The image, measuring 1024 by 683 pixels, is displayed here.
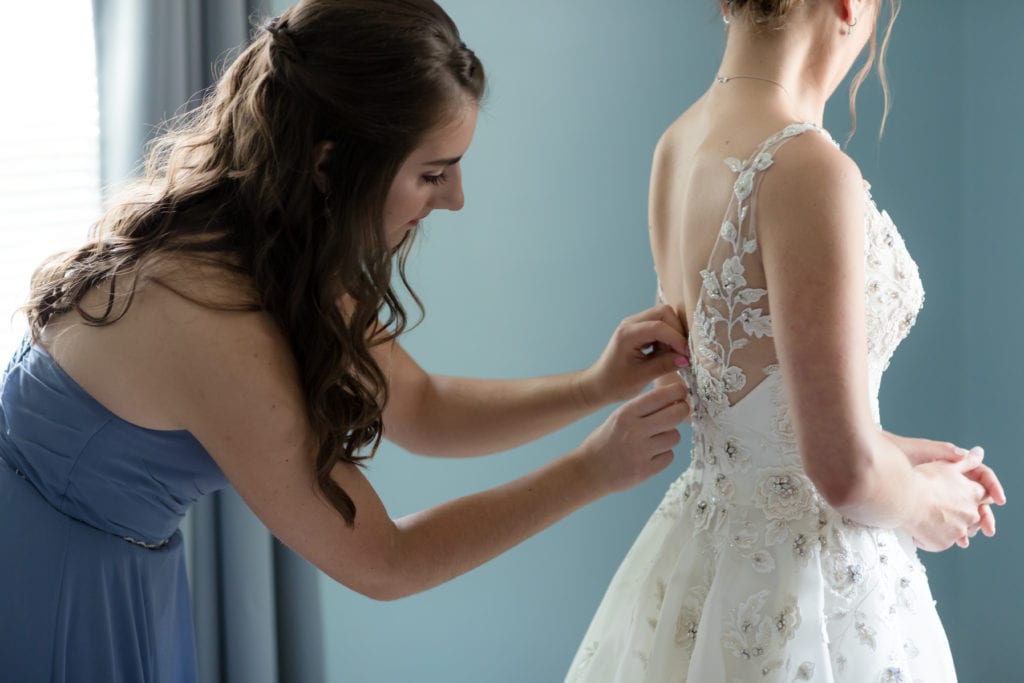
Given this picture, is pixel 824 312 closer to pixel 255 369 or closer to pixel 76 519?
pixel 255 369

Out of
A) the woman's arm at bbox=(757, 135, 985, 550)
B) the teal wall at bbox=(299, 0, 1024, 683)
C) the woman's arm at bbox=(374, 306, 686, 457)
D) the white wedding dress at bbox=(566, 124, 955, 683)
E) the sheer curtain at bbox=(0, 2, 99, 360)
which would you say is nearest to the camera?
the woman's arm at bbox=(757, 135, 985, 550)

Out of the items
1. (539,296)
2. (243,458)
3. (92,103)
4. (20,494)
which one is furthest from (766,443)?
(92,103)

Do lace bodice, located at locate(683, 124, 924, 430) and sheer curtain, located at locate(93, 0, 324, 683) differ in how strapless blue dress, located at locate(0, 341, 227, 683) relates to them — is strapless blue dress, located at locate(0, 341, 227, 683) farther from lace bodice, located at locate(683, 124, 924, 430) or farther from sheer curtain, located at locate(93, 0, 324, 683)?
sheer curtain, located at locate(93, 0, 324, 683)

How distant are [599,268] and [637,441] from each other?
1.14 m

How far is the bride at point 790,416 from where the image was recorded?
1097 mm

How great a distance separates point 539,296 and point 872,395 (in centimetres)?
113

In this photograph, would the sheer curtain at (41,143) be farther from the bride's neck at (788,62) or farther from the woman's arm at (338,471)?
the bride's neck at (788,62)

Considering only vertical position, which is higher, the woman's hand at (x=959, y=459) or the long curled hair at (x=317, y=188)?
the long curled hair at (x=317, y=188)

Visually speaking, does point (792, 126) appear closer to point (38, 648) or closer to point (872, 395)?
point (872, 395)

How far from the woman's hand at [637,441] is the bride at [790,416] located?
0.24 feet

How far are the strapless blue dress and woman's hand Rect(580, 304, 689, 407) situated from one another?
520 mm

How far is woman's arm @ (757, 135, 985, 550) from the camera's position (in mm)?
1081

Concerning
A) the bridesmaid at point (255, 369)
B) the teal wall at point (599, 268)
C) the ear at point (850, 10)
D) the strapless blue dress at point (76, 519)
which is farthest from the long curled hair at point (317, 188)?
the teal wall at point (599, 268)

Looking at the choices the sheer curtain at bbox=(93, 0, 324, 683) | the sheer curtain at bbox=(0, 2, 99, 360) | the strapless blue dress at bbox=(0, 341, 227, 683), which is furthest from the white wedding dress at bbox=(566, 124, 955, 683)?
the sheer curtain at bbox=(0, 2, 99, 360)
